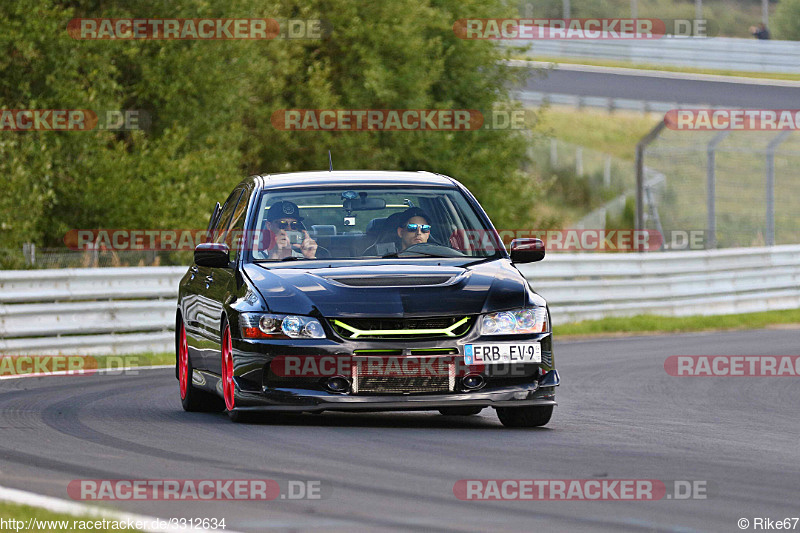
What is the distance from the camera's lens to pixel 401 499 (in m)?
6.38

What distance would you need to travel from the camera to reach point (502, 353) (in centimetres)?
899

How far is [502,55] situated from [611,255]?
14418mm

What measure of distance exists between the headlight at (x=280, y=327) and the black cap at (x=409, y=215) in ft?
4.84

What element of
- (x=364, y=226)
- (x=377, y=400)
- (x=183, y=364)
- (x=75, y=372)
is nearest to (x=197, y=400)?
(x=183, y=364)

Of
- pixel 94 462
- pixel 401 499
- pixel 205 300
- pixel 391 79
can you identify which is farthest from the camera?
pixel 391 79

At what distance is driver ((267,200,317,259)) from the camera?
9.84 meters

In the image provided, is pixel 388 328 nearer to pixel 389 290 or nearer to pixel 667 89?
pixel 389 290

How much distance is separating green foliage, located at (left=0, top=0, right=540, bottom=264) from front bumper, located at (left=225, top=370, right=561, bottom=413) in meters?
13.2

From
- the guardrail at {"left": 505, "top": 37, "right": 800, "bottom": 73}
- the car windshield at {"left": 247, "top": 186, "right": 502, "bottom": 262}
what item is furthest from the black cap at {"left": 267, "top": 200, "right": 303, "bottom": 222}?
the guardrail at {"left": 505, "top": 37, "right": 800, "bottom": 73}

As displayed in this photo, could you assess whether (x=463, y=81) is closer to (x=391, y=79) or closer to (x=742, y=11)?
(x=391, y=79)

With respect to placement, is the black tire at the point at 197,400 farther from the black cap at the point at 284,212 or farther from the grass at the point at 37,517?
the grass at the point at 37,517

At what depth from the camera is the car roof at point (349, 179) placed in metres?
10.4

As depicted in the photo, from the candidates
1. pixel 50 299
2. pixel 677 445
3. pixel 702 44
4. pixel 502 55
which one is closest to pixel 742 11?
pixel 702 44

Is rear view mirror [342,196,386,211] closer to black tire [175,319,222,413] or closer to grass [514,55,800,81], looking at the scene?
black tire [175,319,222,413]
